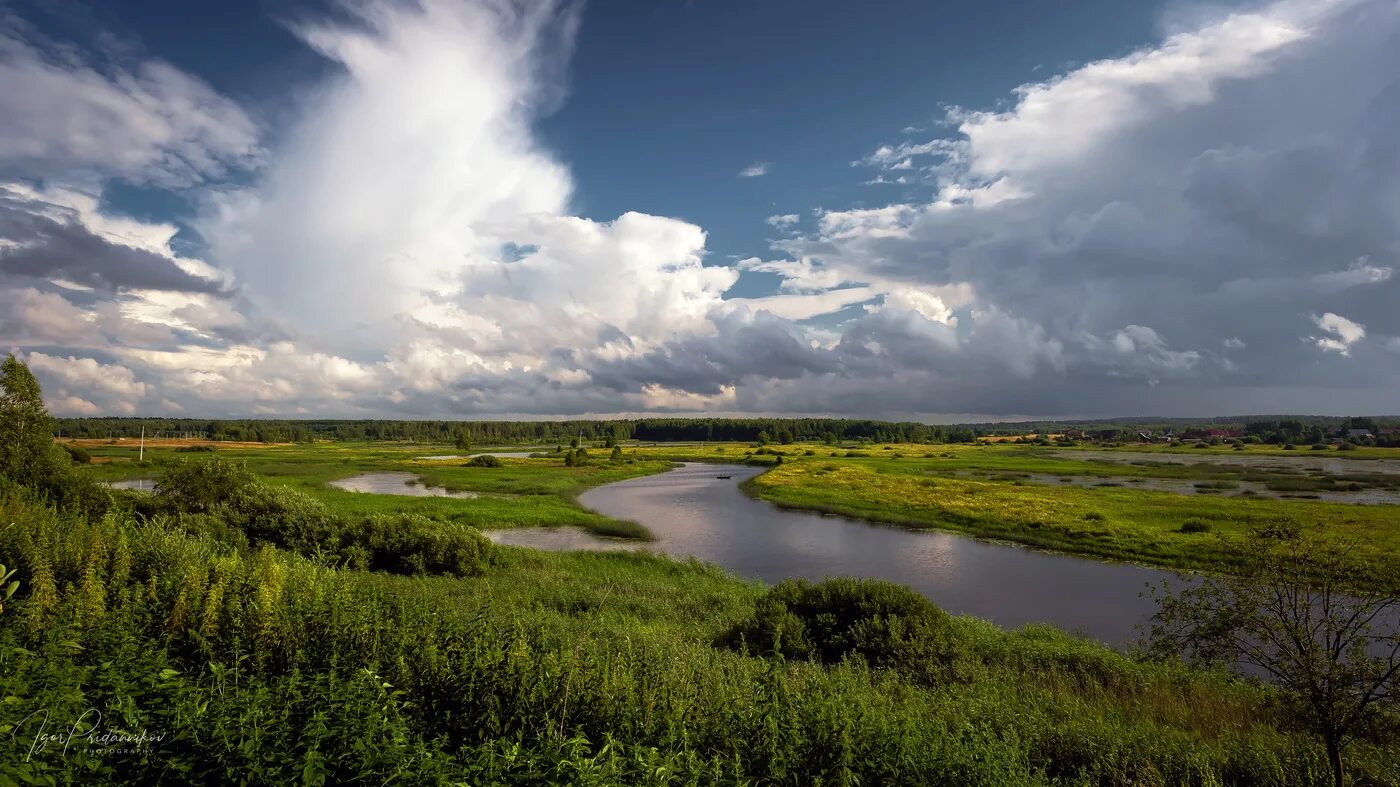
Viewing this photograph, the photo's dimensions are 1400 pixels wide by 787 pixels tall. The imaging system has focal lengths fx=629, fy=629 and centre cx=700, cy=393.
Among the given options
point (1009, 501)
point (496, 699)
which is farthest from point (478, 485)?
point (496, 699)

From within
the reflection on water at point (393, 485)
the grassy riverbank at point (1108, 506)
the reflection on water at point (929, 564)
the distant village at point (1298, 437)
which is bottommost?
the reflection on water at point (393, 485)

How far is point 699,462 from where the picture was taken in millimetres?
120938

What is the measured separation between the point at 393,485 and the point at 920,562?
54.7 meters

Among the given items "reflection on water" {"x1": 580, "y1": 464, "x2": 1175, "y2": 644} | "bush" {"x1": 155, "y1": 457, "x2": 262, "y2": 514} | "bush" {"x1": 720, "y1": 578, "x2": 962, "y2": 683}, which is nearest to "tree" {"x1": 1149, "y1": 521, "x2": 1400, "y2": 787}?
"bush" {"x1": 720, "y1": 578, "x2": 962, "y2": 683}

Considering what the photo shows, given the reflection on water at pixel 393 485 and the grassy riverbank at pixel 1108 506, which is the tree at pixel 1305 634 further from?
the reflection on water at pixel 393 485

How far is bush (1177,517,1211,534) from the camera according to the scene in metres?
33.9

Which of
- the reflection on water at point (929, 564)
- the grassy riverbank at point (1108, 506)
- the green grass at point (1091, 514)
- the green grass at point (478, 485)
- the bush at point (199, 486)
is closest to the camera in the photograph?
the bush at point (199, 486)

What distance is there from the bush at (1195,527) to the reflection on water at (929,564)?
26.3 ft

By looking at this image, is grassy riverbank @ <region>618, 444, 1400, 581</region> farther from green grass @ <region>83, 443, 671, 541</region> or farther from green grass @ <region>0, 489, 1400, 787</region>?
green grass @ <region>83, 443, 671, 541</region>

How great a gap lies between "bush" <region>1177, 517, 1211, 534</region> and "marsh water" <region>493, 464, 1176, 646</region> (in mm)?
7893

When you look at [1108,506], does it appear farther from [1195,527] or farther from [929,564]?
[929,564]

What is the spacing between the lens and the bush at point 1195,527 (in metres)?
33.9

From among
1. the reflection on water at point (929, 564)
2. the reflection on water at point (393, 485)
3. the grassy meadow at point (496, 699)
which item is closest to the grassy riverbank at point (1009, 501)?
the reflection on water at point (393, 485)

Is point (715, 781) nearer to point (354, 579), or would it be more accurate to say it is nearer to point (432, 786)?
point (432, 786)
